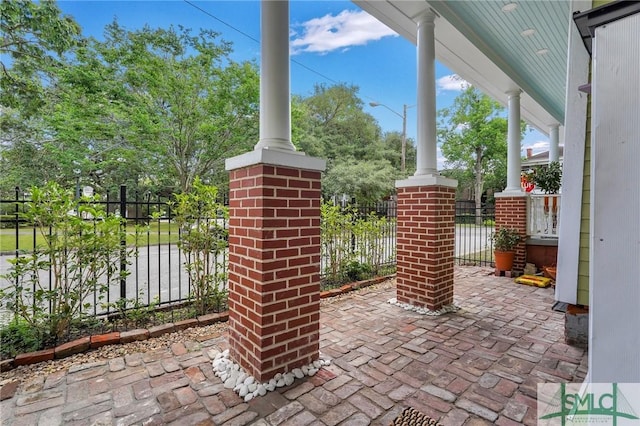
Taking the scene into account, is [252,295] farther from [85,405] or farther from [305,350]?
[85,405]

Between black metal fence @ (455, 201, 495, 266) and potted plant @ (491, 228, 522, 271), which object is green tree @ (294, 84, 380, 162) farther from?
potted plant @ (491, 228, 522, 271)

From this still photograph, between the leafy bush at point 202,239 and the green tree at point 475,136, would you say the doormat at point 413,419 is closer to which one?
the leafy bush at point 202,239

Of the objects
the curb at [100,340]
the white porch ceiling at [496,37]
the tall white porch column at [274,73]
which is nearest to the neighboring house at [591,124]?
the white porch ceiling at [496,37]

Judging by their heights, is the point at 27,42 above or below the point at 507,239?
above

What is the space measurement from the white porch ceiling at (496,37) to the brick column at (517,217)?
1.96m

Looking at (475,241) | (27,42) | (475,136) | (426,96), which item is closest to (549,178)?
(475,241)

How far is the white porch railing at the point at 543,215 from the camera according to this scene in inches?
209

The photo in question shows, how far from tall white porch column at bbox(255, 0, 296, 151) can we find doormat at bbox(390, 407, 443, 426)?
5.82 ft

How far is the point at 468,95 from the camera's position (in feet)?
64.0

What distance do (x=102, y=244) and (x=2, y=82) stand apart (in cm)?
373

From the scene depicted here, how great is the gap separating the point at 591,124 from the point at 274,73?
1800 mm

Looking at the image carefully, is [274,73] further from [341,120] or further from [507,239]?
[341,120]

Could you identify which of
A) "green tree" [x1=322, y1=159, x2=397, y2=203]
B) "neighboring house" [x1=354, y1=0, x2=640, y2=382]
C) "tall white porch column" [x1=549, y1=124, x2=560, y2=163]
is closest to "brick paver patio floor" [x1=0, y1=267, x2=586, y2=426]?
"neighboring house" [x1=354, y1=0, x2=640, y2=382]

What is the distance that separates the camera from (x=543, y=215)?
5441 millimetres
